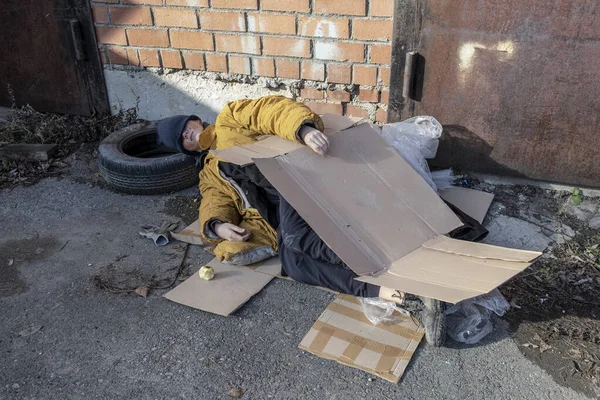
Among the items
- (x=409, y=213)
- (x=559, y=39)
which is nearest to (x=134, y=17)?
(x=409, y=213)

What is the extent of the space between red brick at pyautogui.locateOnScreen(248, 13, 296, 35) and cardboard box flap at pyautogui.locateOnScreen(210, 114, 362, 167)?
34.2 inches

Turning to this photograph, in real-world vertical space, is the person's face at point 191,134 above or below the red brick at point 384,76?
below

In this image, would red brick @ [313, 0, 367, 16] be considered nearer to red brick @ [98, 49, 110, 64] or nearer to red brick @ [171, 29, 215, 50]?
red brick @ [171, 29, 215, 50]

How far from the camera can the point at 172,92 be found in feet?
12.9

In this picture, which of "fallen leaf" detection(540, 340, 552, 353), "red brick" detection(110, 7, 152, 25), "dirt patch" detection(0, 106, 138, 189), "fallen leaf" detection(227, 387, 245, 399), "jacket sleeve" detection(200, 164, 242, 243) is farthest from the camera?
"dirt patch" detection(0, 106, 138, 189)

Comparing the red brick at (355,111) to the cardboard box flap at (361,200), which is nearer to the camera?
the cardboard box flap at (361,200)

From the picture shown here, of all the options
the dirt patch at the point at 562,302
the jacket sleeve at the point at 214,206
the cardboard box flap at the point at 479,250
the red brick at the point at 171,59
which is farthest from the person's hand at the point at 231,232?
the red brick at the point at 171,59

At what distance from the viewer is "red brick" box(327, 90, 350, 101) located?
3449 mm

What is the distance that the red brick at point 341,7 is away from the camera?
3150 mm

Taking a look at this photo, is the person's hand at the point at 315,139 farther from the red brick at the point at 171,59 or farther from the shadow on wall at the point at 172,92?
the red brick at the point at 171,59

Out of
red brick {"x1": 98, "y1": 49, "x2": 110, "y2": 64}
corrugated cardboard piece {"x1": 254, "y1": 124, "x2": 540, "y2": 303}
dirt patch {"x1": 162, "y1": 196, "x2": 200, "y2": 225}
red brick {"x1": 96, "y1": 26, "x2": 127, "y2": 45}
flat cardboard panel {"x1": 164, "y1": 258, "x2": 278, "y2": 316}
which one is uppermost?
red brick {"x1": 96, "y1": 26, "x2": 127, "y2": 45}

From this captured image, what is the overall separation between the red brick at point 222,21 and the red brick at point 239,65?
19cm

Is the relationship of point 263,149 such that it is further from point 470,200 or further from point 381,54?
point 470,200

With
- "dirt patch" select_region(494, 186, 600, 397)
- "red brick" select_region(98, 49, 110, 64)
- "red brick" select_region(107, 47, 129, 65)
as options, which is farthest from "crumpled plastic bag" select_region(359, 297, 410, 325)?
"red brick" select_region(98, 49, 110, 64)
